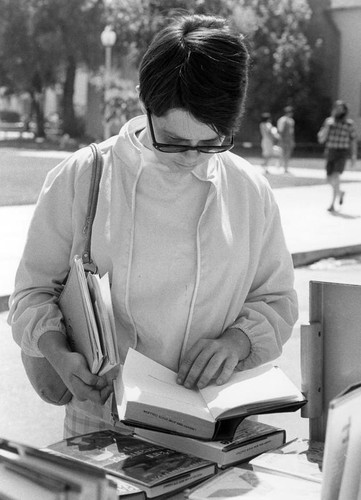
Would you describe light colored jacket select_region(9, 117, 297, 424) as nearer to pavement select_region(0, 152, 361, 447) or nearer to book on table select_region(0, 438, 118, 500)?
book on table select_region(0, 438, 118, 500)

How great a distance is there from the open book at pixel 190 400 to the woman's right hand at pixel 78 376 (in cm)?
5

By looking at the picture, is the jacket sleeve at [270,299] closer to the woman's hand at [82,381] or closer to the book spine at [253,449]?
the book spine at [253,449]

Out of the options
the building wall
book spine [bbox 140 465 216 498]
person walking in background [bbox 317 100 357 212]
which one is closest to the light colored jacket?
book spine [bbox 140 465 216 498]

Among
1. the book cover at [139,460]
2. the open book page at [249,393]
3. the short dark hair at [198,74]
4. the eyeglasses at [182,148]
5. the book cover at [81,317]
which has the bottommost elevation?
the book cover at [139,460]

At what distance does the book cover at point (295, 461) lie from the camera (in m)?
1.81

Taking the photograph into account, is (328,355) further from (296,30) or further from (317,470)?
(296,30)

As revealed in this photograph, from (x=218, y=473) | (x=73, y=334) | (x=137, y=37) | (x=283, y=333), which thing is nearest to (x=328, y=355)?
(x=283, y=333)

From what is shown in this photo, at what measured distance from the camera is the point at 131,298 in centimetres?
206

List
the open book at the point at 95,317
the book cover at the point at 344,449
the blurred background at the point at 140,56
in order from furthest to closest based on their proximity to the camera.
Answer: the blurred background at the point at 140,56 < the open book at the point at 95,317 < the book cover at the point at 344,449

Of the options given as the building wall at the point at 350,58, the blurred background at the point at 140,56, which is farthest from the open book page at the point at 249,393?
the building wall at the point at 350,58

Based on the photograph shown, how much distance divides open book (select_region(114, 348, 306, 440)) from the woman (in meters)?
0.05

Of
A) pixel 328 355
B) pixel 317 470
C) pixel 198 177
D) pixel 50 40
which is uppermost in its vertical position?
pixel 198 177

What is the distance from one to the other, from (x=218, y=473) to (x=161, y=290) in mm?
447

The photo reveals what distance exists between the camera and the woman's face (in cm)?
194
